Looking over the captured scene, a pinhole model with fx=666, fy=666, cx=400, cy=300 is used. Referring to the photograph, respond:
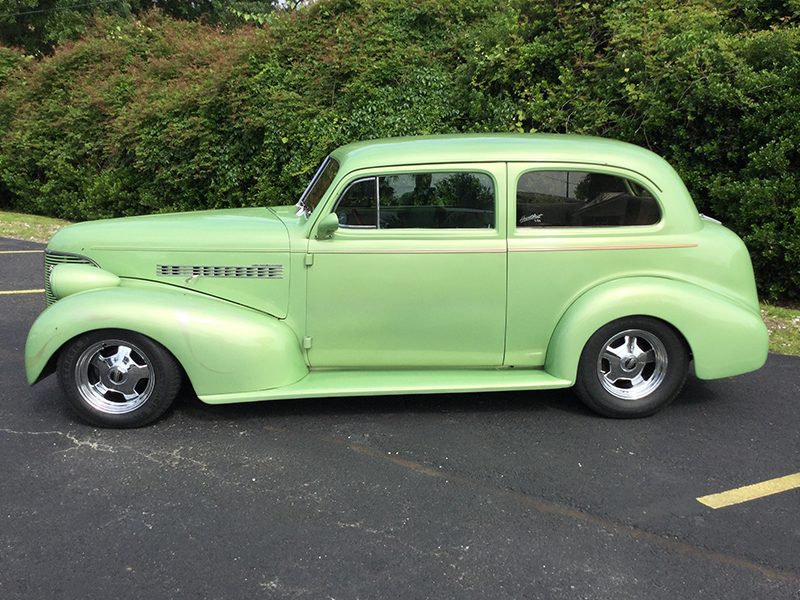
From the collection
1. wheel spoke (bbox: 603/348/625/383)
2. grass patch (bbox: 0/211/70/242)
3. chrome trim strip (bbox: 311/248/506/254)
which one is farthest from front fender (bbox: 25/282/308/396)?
grass patch (bbox: 0/211/70/242)

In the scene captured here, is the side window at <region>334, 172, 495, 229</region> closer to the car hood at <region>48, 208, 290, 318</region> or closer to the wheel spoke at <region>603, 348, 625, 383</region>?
the car hood at <region>48, 208, 290, 318</region>

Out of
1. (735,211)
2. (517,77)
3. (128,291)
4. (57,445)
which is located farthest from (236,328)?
(517,77)

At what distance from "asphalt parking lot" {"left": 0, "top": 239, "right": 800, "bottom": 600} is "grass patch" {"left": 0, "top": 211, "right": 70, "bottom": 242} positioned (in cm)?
829

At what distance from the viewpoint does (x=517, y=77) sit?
347 inches

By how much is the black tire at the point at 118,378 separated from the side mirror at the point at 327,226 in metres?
1.20

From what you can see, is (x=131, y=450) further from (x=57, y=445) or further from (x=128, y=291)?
(x=128, y=291)

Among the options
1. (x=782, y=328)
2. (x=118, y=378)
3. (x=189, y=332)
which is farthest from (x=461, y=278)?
(x=782, y=328)

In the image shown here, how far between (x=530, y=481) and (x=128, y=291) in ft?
8.65

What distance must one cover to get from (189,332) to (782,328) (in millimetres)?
5570

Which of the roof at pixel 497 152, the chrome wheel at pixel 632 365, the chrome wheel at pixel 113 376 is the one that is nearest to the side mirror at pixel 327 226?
the roof at pixel 497 152

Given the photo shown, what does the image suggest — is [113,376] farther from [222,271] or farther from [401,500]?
[401,500]

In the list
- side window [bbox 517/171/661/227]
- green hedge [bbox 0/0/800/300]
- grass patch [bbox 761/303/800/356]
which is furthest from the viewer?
green hedge [bbox 0/0/800/300]

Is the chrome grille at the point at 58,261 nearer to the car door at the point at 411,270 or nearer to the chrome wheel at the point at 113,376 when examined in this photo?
the chrome wheel at the point at 113,376

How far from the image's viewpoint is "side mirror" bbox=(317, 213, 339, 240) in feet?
13.5
